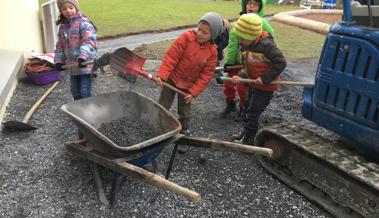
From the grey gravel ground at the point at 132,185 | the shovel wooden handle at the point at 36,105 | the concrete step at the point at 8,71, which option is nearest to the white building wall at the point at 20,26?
the concrete step at the point at 8,71

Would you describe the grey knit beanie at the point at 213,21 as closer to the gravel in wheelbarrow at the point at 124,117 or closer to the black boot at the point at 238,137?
the gravel in wheelbarrow at the point at 124,117

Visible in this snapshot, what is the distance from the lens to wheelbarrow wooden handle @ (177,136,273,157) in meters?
3.22

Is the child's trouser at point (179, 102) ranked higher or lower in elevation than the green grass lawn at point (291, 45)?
higher

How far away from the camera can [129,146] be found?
3445mm

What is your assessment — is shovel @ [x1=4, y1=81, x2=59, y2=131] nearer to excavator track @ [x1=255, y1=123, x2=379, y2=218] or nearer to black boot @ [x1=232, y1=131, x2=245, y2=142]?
black boot @ [x1=232, y1=131, x2=245, y2=142]

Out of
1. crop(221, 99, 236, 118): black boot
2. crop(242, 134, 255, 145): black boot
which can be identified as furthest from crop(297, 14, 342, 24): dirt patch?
crop(242, 134, 255, 145): black boot

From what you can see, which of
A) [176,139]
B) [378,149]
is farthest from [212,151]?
[378,149]

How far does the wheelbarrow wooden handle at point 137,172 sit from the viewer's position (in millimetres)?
2610

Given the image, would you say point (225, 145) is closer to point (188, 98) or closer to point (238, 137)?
point (188, 98)

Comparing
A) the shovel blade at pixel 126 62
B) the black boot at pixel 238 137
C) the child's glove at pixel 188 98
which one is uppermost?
the shovel blade at pixel 126 62

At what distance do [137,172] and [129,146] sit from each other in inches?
22.3

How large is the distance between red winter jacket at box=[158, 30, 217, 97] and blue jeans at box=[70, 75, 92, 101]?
1.02 meters

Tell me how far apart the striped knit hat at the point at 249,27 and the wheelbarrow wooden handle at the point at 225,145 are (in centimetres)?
115

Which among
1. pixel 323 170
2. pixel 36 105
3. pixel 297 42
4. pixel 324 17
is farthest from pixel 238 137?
pixel 324 17
